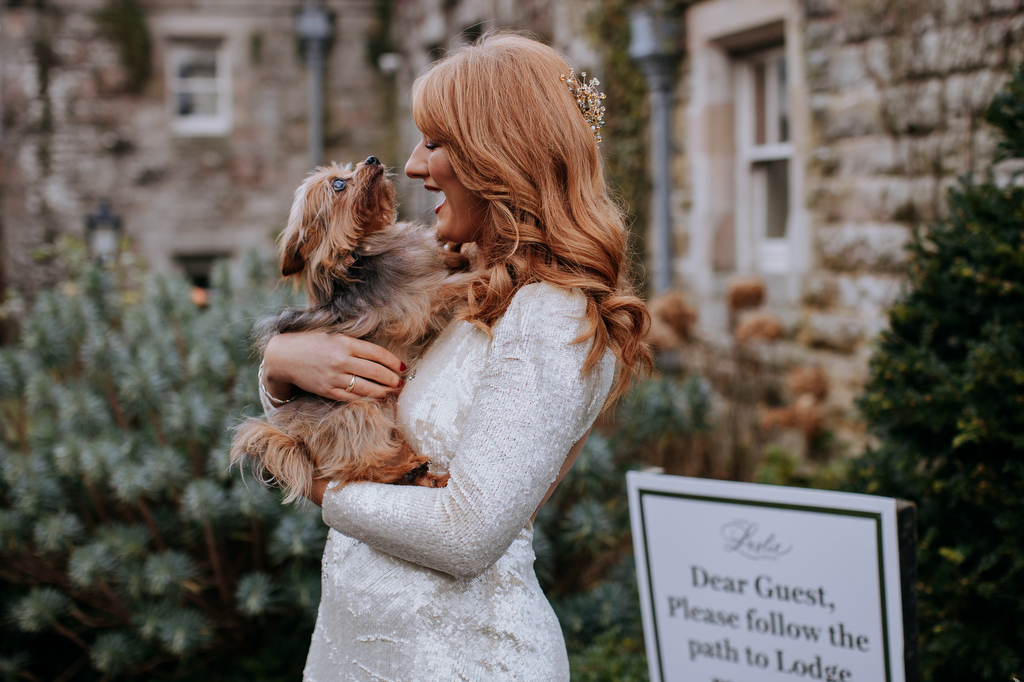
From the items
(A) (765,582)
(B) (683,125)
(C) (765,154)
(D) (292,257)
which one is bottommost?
(A) (765,582)

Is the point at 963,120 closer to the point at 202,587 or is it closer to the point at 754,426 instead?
the point at 754,426

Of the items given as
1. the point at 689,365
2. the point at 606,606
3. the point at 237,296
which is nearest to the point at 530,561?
the point at 606,606

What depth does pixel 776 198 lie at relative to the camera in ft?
20.2

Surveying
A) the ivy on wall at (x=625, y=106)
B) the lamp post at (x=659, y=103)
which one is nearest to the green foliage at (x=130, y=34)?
the ivy on wall at (x=625, y=106)

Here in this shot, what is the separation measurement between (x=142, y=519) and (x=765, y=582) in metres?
2.92

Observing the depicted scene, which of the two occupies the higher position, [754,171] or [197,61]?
[197,61]

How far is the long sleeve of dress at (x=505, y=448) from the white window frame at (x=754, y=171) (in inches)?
190

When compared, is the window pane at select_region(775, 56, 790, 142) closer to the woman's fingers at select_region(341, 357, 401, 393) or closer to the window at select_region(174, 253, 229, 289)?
the woman's fingers at select_region(341, 357, 401, 393)

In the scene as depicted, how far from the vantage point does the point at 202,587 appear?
150 inches

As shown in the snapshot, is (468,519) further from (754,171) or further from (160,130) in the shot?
(160,130)

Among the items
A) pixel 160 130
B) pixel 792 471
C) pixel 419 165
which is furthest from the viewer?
pixel 160 130

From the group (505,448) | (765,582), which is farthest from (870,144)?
(505,448)

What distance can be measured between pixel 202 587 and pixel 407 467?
2.61 m

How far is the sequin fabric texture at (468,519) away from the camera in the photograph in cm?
148
